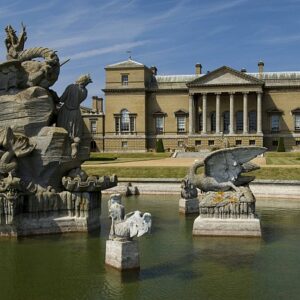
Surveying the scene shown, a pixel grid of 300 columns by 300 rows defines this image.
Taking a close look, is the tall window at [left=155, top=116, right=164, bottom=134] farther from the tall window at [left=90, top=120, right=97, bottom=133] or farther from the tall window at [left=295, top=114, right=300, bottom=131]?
the tall window at [left=295, top=114, right=300, bottom=131]

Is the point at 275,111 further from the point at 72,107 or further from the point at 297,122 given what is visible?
the point at 72,107

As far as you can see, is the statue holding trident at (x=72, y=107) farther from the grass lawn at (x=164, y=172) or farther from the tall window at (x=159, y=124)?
the tall window at (x=159, y=124)

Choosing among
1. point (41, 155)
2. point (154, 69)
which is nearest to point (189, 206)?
point (41, 155)

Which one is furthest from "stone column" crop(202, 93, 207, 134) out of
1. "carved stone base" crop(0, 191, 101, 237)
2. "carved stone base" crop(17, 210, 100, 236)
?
"carved stone base" crop(17, 210, 100, 236)

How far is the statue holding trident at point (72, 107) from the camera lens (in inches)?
708

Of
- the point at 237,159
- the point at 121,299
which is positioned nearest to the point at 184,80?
the point at 237,159

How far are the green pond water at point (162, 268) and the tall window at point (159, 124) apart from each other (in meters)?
74.4

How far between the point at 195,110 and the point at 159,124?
726cm

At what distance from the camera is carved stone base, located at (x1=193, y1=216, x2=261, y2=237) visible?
1625 centimetres

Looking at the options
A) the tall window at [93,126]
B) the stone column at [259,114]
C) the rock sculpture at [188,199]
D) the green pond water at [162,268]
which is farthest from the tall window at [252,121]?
the green pond water at [162,268]

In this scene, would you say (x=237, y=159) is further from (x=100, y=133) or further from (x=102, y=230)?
(x=100, y=133)

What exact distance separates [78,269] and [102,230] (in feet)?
16.8

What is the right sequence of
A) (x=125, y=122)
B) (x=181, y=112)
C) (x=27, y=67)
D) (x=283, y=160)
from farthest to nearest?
(x=125, y=122) → (x=181, y=112) → (x=283, y=160) → (x=27, y=67)

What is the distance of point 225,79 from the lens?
86062mm
